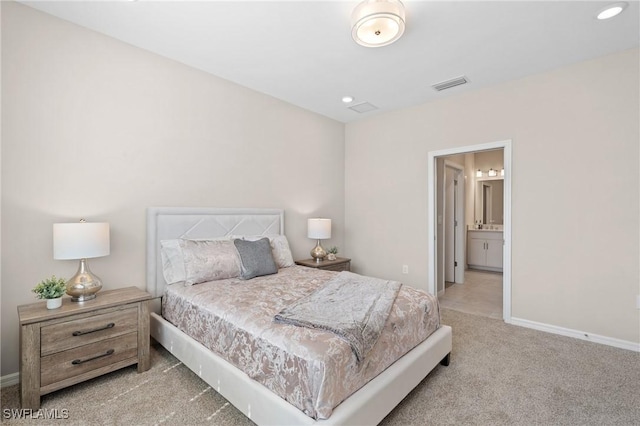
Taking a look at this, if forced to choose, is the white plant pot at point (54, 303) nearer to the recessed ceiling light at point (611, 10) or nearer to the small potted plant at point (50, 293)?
the small potted plant at point (50, 293)

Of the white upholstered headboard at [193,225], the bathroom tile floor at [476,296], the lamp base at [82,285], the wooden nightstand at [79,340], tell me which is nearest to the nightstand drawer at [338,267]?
the white upholstered headboard at [193,225]

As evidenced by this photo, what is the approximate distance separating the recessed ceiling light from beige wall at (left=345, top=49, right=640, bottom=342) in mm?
793

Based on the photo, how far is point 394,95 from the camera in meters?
3.89

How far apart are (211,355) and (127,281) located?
4.26ft

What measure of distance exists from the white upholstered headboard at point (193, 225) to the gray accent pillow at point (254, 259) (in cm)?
41

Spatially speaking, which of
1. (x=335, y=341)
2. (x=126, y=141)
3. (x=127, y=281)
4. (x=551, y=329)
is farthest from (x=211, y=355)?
(x=551, y=329)

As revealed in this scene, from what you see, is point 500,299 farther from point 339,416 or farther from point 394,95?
point 339,416

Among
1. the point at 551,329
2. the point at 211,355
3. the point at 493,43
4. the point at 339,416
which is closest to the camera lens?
the point at 339,416

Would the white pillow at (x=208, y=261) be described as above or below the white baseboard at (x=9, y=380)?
above

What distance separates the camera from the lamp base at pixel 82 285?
2.19 meters

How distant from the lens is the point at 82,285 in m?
2.21

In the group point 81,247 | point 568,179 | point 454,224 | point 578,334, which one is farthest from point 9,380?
point 454,224

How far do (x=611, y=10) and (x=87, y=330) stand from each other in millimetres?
4487

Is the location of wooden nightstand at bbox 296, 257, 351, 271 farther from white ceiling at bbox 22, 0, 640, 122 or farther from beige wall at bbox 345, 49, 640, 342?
white ceiling at bbox 22, 0, 640, 122
